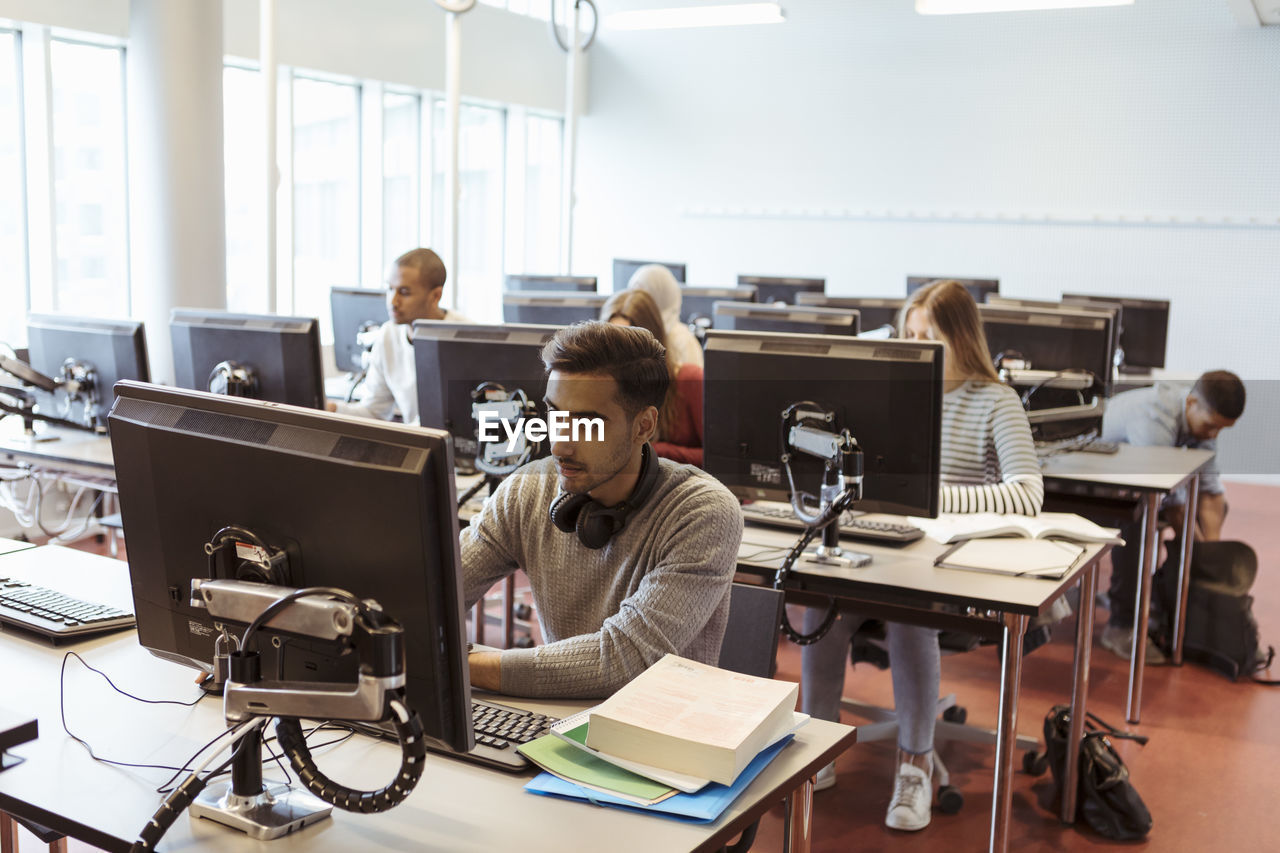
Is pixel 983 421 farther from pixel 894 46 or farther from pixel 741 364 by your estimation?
pixel 894 46

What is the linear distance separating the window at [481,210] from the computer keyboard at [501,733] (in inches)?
308

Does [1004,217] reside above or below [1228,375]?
above

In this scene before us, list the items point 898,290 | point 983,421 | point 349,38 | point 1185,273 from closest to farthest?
point 983,421 < point 349,38 < point 1185,273 < point 898,290

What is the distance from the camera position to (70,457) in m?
3.41

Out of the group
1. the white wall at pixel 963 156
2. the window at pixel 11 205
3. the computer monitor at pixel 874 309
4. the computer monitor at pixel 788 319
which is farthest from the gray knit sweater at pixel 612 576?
the white wall at pixel 963 156

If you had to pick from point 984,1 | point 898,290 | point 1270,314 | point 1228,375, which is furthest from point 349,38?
point 1270,314

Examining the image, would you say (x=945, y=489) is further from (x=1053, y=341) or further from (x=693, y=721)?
(x=693, y=721)

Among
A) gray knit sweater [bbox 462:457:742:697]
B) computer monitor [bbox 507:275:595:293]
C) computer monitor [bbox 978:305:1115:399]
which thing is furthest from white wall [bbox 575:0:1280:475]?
gray knit sweater [bbox 462:457:742:697]

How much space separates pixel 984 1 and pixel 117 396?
655 cm

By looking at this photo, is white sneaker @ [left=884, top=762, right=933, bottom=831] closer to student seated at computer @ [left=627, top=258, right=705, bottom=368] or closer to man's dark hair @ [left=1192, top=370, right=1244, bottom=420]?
student seated at computer @ [left=627, top=258, right=705, bottom=368]

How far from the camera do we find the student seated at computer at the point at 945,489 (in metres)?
2.85

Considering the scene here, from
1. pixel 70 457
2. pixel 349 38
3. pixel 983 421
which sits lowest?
pixel 70 457

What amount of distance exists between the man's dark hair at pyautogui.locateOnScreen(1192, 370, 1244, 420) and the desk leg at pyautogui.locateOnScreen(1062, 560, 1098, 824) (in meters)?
1.83

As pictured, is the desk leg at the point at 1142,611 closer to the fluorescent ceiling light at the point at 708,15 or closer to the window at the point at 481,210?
the fluorescent ceiling light at the point at 708,15
